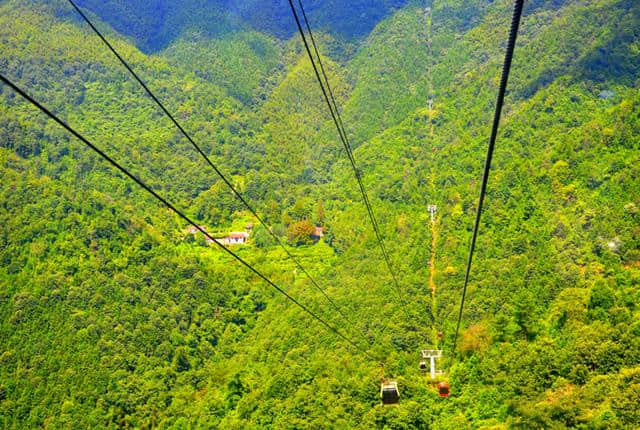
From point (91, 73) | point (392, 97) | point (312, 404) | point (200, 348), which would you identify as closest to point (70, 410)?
point (200, 348)

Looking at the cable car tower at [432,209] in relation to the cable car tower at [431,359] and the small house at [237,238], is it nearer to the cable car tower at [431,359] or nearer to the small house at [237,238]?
the cable car tower at [431,359]

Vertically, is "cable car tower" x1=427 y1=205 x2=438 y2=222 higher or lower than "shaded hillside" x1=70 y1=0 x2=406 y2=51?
lower

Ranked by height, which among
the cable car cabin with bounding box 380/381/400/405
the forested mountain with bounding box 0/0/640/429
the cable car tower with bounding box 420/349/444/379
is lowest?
the cable car cabin with bounding box 380/381/400/405

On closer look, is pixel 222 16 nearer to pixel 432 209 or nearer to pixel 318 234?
pixel 318 234

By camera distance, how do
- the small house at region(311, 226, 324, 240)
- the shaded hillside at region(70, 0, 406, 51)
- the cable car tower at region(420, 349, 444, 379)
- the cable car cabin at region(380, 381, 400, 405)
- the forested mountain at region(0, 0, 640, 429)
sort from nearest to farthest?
the cable car cabin at region(380, 381, 400, 405), the forested mountain at region(0, 0, 640, 429), the cable car tower at region(420, 349, 444, 379), the small house at region(311, 226, 324, 240), the shaded hillside at region(70, 0, 406, 51)

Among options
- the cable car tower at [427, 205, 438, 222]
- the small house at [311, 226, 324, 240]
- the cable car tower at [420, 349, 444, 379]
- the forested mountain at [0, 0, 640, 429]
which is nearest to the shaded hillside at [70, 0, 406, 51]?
the forested mountain at [0, 0, 640, 429]

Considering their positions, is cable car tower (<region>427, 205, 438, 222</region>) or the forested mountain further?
cable car tower (<region>427, 205, 438, 222</region>)

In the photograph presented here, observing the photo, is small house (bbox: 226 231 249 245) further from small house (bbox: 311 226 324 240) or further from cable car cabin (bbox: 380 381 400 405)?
cable car cabin (bbox: 380 381 400 405)
